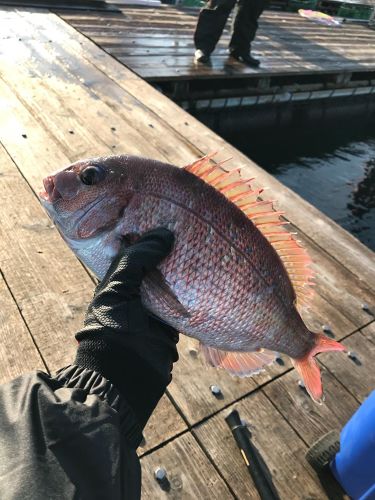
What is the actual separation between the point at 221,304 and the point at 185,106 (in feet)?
19.6

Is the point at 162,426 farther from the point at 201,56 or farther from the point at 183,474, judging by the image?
the point at 201,56

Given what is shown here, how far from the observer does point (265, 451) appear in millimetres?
1896

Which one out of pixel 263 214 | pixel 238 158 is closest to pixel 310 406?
pixel 263 214

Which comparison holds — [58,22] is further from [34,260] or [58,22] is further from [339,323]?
[339,323]

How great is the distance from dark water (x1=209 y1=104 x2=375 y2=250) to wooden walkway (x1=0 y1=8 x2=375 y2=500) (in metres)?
3.77

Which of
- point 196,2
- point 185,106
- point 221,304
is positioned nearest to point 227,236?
point 221,304

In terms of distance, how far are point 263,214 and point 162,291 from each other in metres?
0.55

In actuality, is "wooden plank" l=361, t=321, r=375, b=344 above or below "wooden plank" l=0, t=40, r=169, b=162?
below

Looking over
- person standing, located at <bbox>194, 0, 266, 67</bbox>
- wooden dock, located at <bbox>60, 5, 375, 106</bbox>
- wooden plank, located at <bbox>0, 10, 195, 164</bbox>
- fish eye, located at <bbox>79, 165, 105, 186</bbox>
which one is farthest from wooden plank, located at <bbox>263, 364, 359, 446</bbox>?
person standing, located at <bbox>194, 0, 266, 67</bbox>

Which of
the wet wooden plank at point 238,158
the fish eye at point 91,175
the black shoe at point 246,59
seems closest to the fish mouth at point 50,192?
the fish eye at point 91,175

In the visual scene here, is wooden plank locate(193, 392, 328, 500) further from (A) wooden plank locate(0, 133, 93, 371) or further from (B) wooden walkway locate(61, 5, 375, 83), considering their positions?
(B) wooden walkway locate(61, 5, 375, 83)

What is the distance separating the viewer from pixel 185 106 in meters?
6.82

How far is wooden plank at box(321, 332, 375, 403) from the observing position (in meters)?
2.27

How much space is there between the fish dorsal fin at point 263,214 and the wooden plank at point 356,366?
0.82 meters
